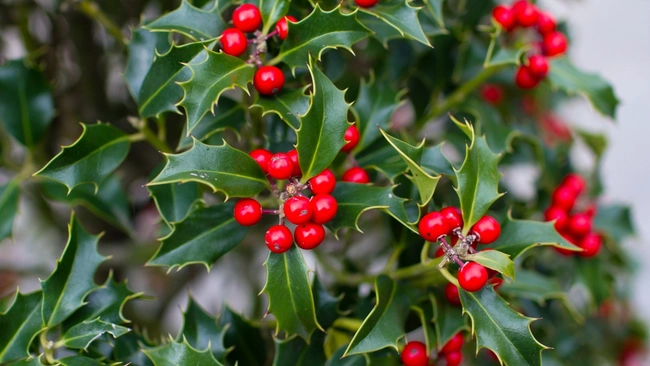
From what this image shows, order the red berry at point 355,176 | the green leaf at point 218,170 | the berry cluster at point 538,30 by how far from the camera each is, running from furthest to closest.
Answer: the berry cluster at point 538,30, the red berry at point 355,176, the green leaf at point 218,170

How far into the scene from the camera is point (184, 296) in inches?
68.9

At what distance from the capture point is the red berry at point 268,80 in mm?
625

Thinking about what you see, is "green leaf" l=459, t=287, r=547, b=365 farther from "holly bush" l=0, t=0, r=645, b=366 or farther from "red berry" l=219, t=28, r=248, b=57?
"red berry" l=219, t=28, r=248, b=57

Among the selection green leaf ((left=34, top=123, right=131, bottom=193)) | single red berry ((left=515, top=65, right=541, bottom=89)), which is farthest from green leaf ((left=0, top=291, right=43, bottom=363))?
single red berry ((left=515, top=65, right=541, bottom=89))

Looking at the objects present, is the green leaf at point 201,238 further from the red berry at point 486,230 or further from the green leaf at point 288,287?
the red berry at point 486,230

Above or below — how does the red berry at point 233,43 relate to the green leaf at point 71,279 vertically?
above

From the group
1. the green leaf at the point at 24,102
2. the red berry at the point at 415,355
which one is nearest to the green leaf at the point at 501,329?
the red berry at the point at 415,355

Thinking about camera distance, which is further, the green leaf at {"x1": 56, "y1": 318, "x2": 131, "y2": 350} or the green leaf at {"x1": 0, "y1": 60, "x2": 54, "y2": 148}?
the green leaf at {"x1": 0, "y1": 60, "x2": 54, "y2": 148}

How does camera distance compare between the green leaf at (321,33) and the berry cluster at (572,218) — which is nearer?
the green leaf at (321,33)

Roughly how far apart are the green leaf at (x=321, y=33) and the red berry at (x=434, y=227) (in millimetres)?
188

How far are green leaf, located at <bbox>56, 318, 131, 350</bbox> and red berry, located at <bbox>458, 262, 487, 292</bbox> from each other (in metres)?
0.34

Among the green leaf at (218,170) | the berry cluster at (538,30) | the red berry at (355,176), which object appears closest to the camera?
the green leaf at (218,170)

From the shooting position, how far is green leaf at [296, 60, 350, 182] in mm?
594

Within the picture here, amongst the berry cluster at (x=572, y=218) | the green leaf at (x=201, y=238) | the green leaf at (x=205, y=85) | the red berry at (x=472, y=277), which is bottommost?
the berry cluster at (x=572, y=218)
